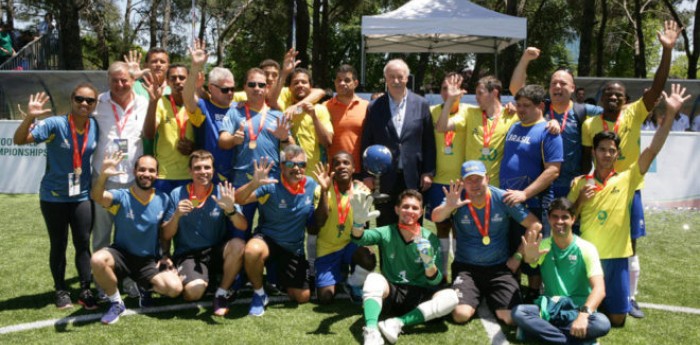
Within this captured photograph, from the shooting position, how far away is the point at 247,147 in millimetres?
5566

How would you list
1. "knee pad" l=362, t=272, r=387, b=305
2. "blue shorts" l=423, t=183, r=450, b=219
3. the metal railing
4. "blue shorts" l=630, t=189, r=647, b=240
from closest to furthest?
"knee pad" l=362, t=272, r=387, b=305
"blue shorts" l=630, t=189, r=647, b=240
"blue shorts" l=423, t=183, r=450, b=219
the metal railing

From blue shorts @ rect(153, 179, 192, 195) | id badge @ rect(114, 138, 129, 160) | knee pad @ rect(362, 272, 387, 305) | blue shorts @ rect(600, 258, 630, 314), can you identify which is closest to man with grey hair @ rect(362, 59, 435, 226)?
knee pad @ rect(362, 272, 387, 305)

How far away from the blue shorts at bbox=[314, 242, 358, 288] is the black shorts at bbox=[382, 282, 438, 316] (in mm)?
802

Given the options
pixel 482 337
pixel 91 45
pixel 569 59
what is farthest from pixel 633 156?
pixel 569 59

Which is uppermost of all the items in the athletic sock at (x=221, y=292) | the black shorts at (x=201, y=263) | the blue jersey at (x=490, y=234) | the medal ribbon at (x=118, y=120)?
the medal ribbon at (x=118, y=120)

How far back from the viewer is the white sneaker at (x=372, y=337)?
4.38 meters

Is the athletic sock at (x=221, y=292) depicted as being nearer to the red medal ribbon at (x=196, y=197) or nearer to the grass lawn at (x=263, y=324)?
the grass lawn at (x=263, y=324)

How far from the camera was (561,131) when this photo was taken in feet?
17.9

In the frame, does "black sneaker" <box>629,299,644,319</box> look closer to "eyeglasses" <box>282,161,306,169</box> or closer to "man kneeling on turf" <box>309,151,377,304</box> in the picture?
"man kneeling on turf" <box>309,151,377,304</box>

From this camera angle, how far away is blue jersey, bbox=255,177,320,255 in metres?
5.41

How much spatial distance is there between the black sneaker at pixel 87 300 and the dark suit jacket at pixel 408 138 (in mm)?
2836

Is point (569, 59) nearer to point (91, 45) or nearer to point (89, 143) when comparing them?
point (91, 45)

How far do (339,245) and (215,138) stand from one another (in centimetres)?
160

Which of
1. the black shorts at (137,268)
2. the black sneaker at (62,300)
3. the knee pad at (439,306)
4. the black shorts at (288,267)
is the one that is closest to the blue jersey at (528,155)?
the knee pad at (439,306)
